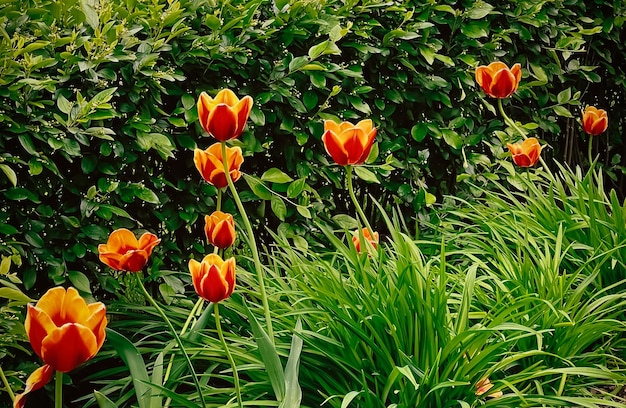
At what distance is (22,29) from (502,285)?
5.64ft

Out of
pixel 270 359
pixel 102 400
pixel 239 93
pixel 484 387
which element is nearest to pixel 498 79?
pixel 239 93

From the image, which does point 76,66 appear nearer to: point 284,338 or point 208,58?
point 208,58

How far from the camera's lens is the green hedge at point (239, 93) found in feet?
7.27

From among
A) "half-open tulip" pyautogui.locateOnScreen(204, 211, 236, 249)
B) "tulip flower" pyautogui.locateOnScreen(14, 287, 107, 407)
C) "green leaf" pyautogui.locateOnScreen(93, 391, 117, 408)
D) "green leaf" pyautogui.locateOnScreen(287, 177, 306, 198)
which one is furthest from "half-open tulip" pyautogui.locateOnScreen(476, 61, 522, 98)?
"tulip flower" pyautogui.locateOnScreen(14, 287, 107, 407)

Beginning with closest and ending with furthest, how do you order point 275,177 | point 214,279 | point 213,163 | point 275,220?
point 214,279, point 213,163, point 275,177, point 275,220

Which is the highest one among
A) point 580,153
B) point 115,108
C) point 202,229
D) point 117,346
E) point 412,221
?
point 115,108

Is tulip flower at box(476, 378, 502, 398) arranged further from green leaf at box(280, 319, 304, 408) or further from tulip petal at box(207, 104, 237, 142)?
tulip petal at box(207, 104, 237, 142)

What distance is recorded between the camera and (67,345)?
1.21 m

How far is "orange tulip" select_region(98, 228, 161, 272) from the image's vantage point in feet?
5.98

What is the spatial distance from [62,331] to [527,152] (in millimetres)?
2286

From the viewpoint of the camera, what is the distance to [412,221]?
3.54m

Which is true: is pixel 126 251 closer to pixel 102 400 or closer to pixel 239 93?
pixel 102 400

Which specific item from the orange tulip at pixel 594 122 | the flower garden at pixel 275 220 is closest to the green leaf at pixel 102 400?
the flower garden at pixel 275 220

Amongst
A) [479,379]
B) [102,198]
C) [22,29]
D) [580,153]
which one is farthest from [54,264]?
[580,153]
